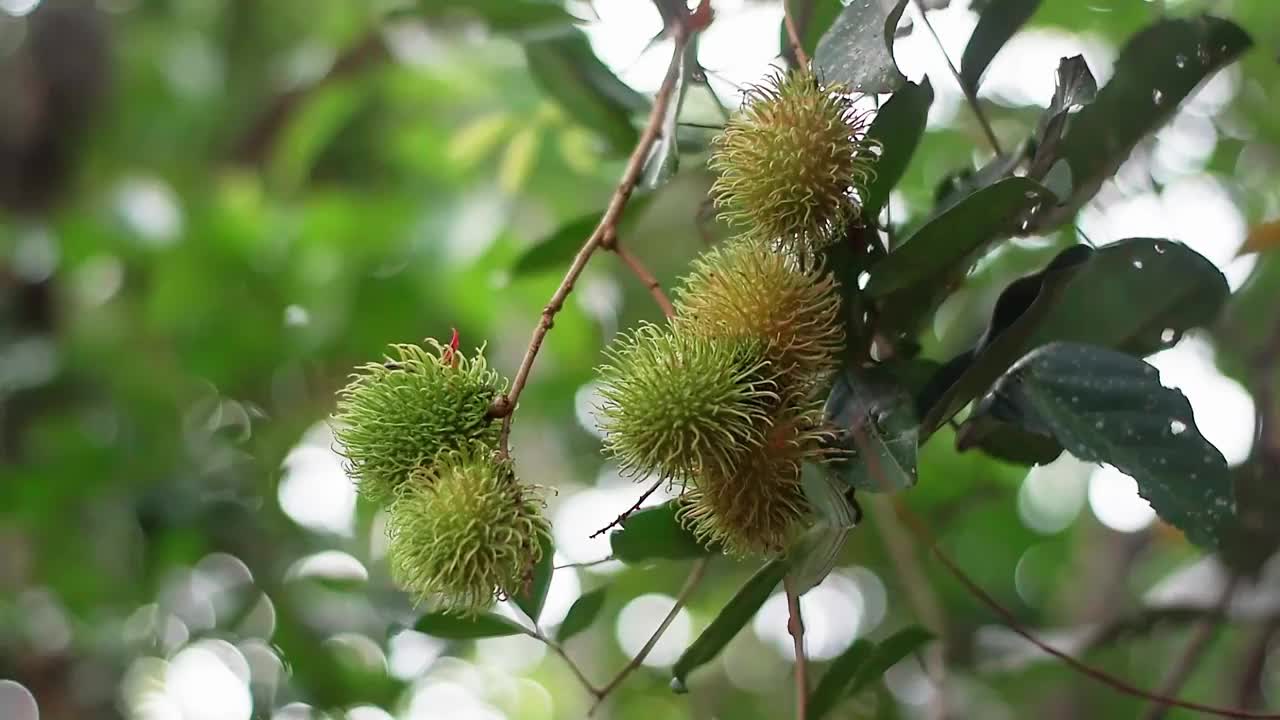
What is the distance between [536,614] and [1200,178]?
4.41 feet

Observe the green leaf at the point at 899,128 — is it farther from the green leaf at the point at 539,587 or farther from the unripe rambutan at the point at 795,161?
the green leaf at the point at 539,587

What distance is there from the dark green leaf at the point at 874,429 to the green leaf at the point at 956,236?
0.08m

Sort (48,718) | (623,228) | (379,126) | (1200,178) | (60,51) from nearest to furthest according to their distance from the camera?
(623,228) < (1200,178) < (48,718) < (60,51) < (379,126)

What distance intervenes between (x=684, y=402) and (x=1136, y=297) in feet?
1.33

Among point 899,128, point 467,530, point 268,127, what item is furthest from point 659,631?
point 268,127

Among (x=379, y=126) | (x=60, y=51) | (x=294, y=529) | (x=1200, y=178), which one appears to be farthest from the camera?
(x=379, y=126)

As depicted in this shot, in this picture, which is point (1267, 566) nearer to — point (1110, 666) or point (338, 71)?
point (1110, 666)

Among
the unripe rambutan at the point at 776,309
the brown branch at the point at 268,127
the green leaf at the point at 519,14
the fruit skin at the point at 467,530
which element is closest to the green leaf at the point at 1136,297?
the unripe rambutan at the point at 776,309

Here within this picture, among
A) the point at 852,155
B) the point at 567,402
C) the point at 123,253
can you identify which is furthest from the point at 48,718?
the point at 852,155

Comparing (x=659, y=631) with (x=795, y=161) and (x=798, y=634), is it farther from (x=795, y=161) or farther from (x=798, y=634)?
(x=795, y=161)

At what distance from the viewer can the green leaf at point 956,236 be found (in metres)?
0.75

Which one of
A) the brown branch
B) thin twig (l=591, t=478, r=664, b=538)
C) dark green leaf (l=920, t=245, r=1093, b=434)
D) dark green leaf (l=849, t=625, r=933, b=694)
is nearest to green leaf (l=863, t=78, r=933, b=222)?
dark green leaf (l=920, t=245, r=1093, b=434)

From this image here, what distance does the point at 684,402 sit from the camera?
796mm

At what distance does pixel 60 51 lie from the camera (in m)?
2.70
